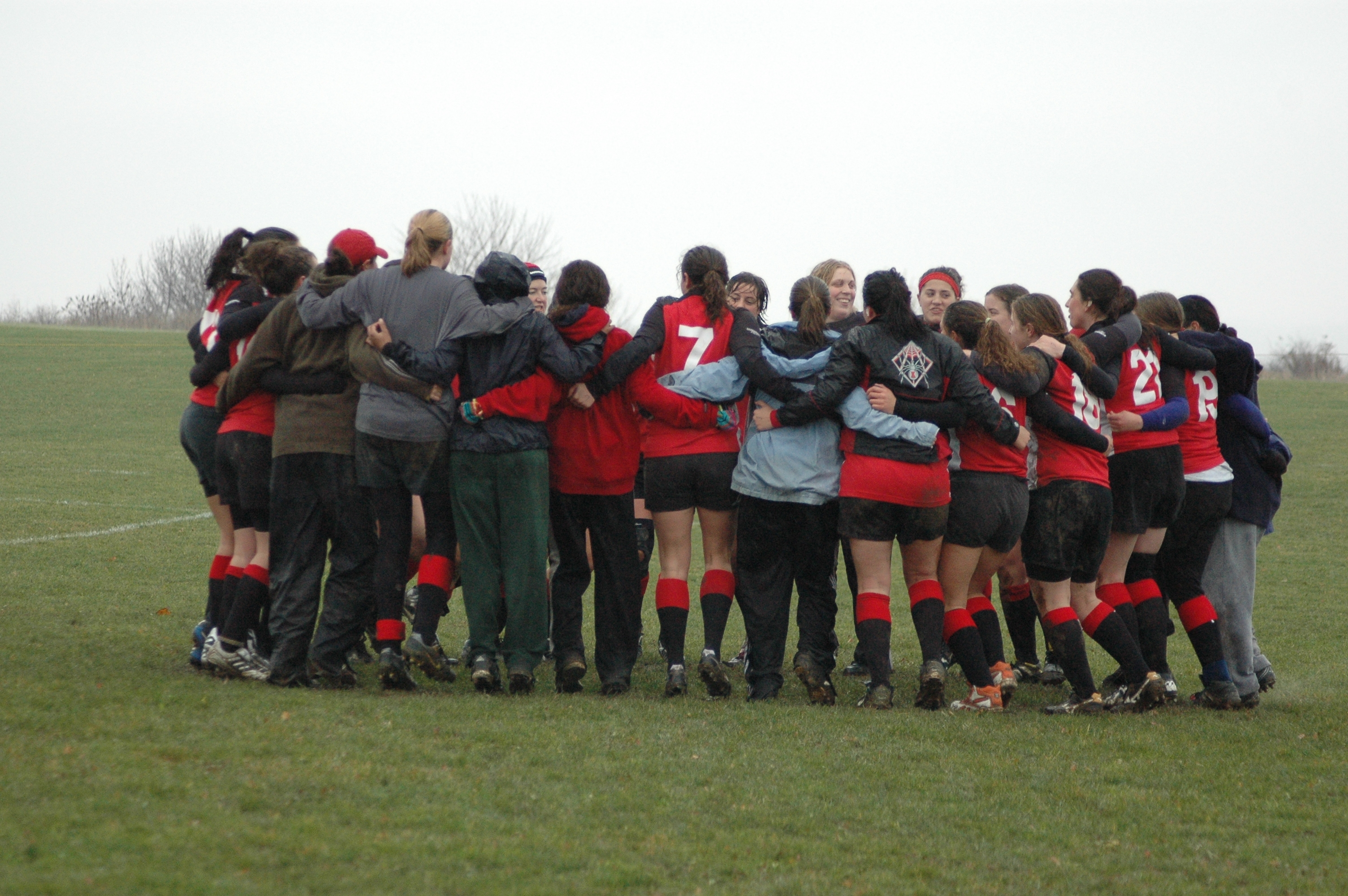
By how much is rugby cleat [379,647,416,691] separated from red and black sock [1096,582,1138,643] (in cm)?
339

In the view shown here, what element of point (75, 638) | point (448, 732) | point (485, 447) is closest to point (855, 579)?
point (485, 447)

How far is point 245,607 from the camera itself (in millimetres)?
5645

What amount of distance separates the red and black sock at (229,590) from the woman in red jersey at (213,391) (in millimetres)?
45

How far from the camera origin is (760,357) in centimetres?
574

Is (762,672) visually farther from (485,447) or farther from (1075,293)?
(1075,293)

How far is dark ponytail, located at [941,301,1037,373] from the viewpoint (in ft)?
18.8

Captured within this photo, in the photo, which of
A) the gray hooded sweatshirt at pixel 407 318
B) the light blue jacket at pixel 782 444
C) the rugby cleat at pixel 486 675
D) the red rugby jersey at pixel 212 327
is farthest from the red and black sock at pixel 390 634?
the light blue jacket at pixel 782 444

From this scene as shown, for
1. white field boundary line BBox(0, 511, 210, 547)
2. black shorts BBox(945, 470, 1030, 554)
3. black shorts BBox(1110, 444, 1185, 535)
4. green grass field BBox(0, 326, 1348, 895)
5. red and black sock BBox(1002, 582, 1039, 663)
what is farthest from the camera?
white field boundary line BBox(0, 511, 210, 547)

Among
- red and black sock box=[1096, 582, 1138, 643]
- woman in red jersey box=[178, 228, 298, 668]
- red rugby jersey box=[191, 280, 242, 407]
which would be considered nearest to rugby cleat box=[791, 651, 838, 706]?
red and black sock box=[1096, 582, 1138, 643]

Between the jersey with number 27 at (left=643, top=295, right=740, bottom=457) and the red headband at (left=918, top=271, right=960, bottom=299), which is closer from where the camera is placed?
the jersey with number 27 at (left=643, top=295, right=740, bottom=457)

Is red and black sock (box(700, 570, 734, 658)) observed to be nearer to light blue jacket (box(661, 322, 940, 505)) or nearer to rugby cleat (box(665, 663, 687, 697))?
rugby cleat (box(665, 663, 687, 697))

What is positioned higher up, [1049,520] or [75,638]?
[1049,520]

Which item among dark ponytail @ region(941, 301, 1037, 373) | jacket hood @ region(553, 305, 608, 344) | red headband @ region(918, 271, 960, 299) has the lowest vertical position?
dark ponytail @ region(941, 301, 1037, 373)

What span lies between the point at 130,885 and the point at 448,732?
5.70 ft
